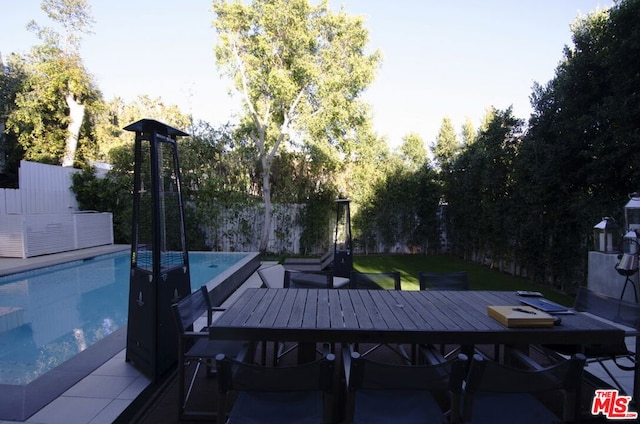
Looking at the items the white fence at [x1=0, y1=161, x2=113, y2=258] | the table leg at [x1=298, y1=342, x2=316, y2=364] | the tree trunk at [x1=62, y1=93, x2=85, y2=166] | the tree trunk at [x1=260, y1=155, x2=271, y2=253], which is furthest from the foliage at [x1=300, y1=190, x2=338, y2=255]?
the tree trunk at [x1=62, y1=93, x2=85, y2=166]

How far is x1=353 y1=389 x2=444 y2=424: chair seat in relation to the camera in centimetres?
173

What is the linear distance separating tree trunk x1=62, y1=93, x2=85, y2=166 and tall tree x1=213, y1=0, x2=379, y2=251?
708 centimetres

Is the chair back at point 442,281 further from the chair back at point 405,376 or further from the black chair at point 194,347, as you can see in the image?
the chair back at point 405,376

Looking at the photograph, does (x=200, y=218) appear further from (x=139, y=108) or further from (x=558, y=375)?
(x=558, y=375)

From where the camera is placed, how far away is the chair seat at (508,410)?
1745mm

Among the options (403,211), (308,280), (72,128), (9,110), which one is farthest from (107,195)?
(308,280)

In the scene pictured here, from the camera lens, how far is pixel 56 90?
555 inches

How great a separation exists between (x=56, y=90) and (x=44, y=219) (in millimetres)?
6882

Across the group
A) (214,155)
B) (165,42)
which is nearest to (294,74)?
(214,155)

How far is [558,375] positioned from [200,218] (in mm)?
10475

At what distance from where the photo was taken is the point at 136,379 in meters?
2.96

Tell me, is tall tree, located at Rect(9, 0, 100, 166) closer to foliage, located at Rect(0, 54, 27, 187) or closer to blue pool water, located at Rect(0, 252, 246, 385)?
foliage, located at Rect(0, 54, 27, 187)

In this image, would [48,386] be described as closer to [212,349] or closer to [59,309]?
[212,349]

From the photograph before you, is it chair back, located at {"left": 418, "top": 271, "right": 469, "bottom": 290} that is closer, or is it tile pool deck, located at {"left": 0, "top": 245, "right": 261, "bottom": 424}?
tile pool deck, located at {"left": 0, "top": 245, "right": 261, "bottom": 424}
